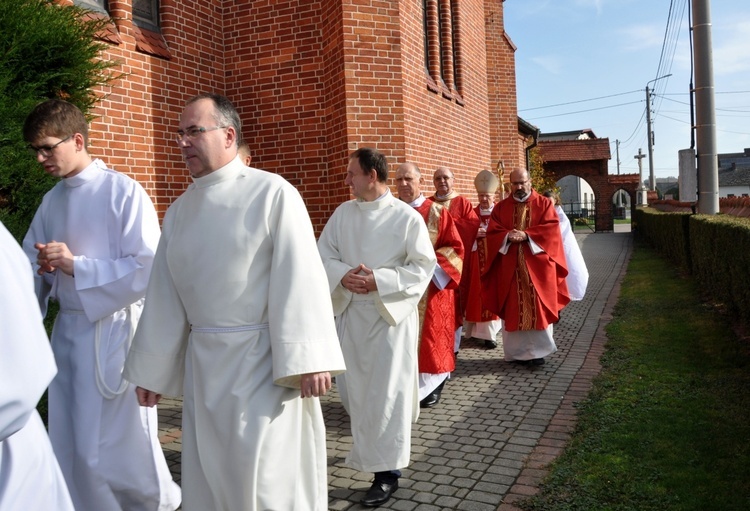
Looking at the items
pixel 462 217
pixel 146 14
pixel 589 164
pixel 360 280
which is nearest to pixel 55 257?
A: pixel 360 280

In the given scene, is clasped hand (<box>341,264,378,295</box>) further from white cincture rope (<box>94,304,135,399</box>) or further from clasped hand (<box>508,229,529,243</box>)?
clasped hand (<box>508,229,529,243</box>)

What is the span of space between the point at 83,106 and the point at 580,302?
8.88 m

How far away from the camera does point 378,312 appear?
170 inches

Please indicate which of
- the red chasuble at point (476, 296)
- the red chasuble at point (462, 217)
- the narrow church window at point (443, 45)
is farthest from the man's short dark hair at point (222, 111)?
the narrow church window at point (443, 45)

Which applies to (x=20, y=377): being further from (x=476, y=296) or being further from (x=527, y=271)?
(x=476, y=296)

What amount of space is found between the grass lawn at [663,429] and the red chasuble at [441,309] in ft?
3.85

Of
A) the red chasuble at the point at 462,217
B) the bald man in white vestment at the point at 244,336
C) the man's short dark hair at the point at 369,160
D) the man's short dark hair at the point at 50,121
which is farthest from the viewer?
the red chasuble at the point at 462,217

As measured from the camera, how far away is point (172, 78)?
7.42m

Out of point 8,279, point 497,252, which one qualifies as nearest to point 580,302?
point 497,252

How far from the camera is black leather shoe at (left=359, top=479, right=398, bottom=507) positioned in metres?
3.94

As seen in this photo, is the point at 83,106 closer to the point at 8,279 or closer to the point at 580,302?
the point at 8,279

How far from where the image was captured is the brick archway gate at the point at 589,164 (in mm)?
35719

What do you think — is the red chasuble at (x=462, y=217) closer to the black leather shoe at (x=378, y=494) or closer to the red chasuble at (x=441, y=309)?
the red chasuble at (x=441, y=309)

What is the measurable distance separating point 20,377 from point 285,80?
23.0 feet
